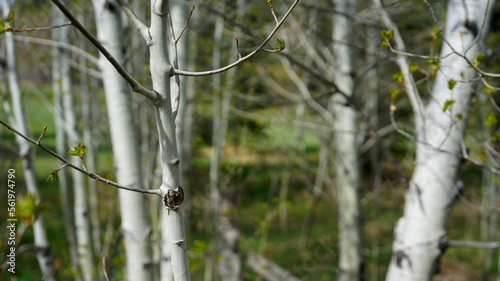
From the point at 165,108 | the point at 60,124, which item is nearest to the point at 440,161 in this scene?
the point at 165,108

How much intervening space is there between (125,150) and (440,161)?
1.59 metres

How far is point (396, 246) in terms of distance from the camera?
209 centimetres

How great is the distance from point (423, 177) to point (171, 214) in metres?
1.49

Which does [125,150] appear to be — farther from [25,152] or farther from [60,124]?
[60,124]

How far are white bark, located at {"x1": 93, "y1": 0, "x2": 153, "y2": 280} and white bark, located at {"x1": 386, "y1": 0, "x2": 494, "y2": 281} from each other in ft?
4.32

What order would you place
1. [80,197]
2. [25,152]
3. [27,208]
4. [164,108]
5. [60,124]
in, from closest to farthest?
[27,208] < [164,108] < [25,152] < [80,197] < [60,124]

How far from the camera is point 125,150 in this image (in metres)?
1.98

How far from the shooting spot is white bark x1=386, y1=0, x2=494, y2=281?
6.22 ft

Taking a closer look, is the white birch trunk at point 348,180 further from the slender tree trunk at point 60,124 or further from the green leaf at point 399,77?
the slender tree trunk at point 60,124

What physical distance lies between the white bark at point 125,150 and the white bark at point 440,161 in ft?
4.32

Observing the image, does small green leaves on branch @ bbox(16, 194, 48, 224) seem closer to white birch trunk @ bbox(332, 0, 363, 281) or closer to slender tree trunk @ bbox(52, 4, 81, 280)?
slender tree trunk @ bbox(52, 4, 81, 280)

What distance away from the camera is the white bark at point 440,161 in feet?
6.22

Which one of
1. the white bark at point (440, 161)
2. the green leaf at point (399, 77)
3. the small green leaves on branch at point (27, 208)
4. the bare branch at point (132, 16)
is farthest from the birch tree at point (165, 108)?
the white bark at point (440, 161)

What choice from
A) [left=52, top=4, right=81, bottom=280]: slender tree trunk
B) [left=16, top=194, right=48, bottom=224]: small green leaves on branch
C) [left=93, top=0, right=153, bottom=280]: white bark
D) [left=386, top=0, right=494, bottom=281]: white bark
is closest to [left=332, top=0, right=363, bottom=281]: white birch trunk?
[left=386, top=0, right=494, bottom=281]: white bark
